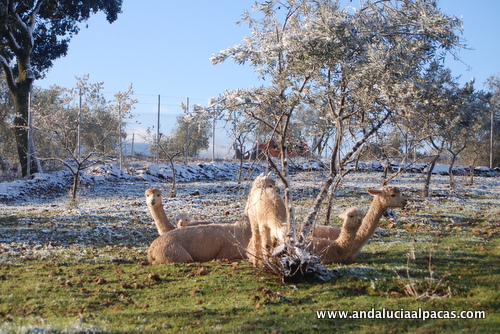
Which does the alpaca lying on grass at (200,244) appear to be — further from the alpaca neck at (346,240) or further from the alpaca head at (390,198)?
the alpaca head at (390,198)

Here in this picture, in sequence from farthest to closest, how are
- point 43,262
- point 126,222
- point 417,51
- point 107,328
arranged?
1. point 126,222
2. point 43,262
3. point 417,51
4. point 107,328

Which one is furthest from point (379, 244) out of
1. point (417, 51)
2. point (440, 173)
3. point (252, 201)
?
point (440, 173)

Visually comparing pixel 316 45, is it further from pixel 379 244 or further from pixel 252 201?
pixel 379 244

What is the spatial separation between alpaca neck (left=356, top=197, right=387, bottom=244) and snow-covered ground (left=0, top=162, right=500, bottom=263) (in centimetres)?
129

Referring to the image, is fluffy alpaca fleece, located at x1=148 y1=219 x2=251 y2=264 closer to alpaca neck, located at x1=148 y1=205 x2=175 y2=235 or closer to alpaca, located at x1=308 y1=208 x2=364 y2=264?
alpaca neck, located at x1=148 y1=205 x2=175 y2=235

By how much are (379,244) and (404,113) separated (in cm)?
291

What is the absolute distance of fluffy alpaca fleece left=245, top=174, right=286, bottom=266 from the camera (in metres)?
7.31

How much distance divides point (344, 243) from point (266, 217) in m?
1.72

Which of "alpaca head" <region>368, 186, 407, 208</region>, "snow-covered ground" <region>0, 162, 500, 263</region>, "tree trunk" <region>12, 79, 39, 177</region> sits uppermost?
"tree trunk" <region>12, 79, 39, 177</region>

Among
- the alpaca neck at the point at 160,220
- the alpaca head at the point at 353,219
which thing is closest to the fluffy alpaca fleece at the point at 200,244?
the alpaca neck at the point at 160,220

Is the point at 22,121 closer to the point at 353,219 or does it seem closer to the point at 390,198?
the point at 353,219

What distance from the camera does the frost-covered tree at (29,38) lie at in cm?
2395

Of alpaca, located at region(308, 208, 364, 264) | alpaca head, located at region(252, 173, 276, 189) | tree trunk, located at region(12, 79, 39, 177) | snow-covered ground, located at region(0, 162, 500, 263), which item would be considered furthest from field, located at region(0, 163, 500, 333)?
tree trunk, located at region(12, 79, 39, 177)

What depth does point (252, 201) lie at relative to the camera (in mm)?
8008
